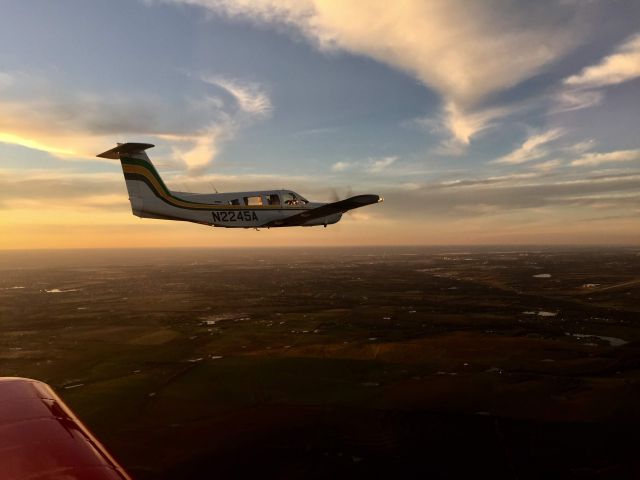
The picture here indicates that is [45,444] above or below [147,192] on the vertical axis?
below

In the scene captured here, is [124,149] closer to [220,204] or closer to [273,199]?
[220,204]

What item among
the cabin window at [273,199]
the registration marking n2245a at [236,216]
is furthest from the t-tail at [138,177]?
the cabin window at [273,199]

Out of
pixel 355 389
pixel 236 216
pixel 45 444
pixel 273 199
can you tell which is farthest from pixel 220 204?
pixel 355 389

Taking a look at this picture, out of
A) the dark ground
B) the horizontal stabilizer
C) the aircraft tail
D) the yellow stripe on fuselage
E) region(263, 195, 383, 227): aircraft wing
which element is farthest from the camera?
the dark ground

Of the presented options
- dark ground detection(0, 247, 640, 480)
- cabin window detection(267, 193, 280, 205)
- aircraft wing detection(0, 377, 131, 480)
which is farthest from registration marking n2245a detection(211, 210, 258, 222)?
dark ground detection(0, 247, 640, 480)

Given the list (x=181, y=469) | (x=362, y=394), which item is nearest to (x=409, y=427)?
(x=362, y=394)

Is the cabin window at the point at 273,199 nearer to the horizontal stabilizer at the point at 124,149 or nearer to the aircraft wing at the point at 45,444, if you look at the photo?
the horizontal stabilizer at the point at 124,149

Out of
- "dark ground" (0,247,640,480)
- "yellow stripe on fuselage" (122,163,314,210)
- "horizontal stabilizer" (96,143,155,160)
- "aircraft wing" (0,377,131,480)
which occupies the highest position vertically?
"horizontal stabilizer" (96,143,155,160)

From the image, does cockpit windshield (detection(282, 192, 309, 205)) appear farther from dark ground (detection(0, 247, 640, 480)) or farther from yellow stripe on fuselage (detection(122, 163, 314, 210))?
dark ground (detection(0, 247, 640, 480))
